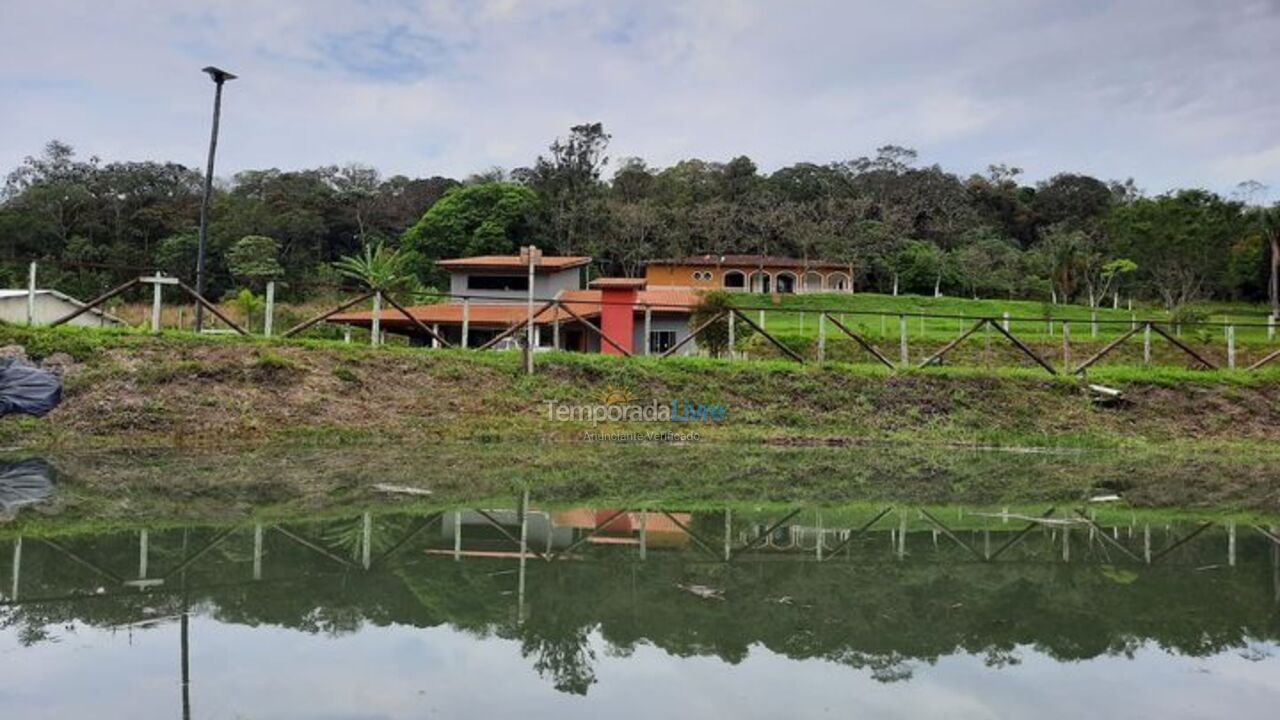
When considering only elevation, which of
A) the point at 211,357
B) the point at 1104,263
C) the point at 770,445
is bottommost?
the point at 770,445

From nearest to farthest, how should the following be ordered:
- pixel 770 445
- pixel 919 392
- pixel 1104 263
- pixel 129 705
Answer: pixel 129 705 → pixel 770 445 → pixel 919 392 → pixel 1104 263

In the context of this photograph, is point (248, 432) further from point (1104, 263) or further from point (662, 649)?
point (1104, 263)

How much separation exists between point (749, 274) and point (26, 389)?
142ft

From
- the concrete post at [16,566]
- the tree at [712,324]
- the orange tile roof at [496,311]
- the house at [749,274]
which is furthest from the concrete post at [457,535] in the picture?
the house at [749,274]

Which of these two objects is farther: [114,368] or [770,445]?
[770,445]

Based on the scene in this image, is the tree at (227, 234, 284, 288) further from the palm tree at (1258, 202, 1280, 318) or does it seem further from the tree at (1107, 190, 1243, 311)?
the palm tree at (1258, 202, 1280, 318)

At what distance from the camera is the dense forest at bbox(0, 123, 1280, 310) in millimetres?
55000

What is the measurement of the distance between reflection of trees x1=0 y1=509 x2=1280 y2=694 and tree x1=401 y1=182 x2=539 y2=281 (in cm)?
4694

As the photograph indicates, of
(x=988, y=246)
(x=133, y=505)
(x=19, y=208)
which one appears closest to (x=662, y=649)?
(x=133, y=505)

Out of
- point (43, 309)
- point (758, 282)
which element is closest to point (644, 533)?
point (43, 309)

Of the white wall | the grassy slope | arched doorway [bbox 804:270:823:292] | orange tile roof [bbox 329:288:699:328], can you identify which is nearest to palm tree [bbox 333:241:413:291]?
orange tile roof [bbox 329:288:699:328]

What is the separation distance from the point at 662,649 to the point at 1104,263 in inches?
2435

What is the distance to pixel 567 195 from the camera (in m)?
60.0

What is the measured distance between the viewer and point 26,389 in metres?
14.0
